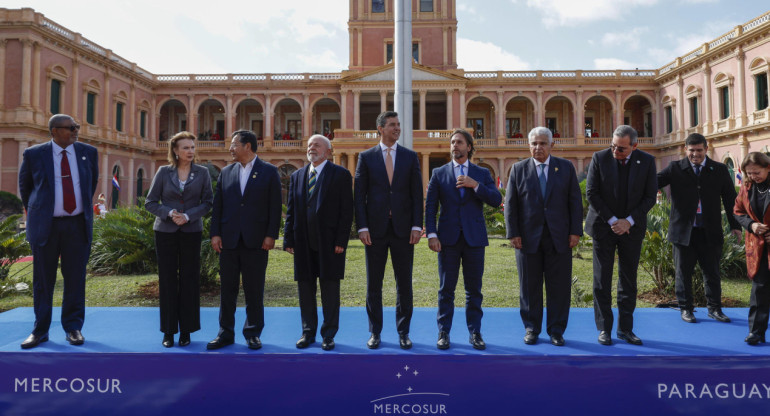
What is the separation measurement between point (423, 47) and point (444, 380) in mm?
33792

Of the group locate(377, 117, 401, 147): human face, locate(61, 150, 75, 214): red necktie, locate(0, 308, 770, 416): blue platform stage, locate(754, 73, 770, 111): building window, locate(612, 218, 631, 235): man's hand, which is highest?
locate(754, 73, 770, 111): building window

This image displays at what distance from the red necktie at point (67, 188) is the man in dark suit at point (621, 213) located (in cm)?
425

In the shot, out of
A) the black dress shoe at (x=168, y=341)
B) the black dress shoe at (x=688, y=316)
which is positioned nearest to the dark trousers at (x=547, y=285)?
the black dress shoe at (x=688, y=316)

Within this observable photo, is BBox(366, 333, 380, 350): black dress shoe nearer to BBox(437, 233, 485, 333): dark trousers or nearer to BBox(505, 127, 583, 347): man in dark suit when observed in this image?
BBox(437, 233, 485, 333): dark trousers

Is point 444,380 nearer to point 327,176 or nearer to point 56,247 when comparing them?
point 327,176

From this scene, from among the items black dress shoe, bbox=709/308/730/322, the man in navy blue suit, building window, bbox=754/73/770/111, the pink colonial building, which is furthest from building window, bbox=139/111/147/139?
building window, bbox=754/73/770/111

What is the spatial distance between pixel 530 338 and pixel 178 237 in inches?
113

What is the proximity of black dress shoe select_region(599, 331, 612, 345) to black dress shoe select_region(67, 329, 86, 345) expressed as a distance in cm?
400

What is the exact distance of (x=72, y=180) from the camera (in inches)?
156

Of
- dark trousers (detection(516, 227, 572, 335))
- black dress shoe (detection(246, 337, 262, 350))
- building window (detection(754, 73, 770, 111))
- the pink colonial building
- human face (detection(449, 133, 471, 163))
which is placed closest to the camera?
black dress shoe (detection(246, 337, 262, 350))

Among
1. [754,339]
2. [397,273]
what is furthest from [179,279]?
[754,339]

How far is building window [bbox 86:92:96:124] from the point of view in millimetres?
26719

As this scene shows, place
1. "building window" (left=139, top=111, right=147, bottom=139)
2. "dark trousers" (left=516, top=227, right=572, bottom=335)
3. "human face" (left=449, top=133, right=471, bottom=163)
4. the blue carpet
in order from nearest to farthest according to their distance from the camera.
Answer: the blue carpet, "dark trousers" (left=516, top=227, right=572, bottom=335), "human face" (left=449, top=133, right=471, bottom=163), "building window" (left=139, top=111, right=147, bottom=139)

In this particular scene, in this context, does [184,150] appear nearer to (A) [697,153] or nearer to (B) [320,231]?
(B) [320,231]
